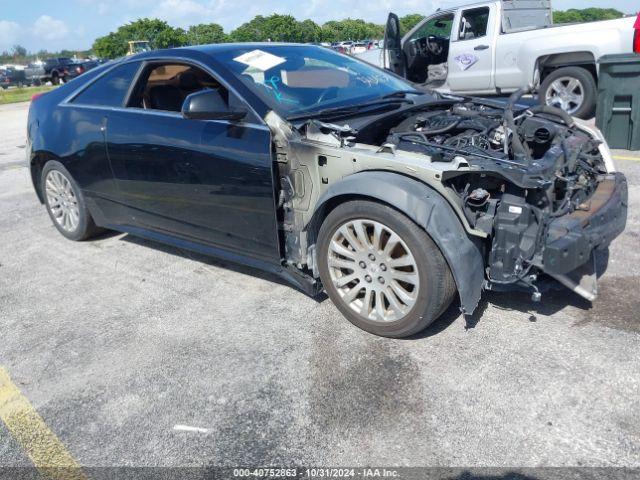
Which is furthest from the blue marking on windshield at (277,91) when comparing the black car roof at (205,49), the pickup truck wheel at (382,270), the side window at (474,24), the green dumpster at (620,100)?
the side window at (474,24)

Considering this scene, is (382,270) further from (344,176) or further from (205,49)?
(205,49)

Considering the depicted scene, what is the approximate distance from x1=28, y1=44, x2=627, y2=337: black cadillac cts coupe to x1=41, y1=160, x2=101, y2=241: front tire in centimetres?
21

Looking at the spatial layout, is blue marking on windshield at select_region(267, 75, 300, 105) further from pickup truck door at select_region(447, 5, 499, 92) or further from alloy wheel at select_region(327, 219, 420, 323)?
pickup truck door at select_region(447, 5, 499, 92)

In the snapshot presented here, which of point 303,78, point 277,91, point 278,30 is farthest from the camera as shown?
point 278,30

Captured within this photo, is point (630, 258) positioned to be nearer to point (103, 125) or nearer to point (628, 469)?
point (628, 469)

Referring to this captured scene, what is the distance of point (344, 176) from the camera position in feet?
10.7

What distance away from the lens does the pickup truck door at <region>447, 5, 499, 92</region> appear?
9.09 metres

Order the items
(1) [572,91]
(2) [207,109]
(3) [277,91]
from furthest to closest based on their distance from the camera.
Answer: (1) [572,91], (3) [277,91], (2) [207,109]

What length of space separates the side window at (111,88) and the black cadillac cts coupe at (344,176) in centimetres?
1

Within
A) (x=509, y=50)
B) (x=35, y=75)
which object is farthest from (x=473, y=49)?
(x=35, y=75)

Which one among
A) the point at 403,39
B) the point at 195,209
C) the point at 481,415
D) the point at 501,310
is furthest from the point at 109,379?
the point at 403,39

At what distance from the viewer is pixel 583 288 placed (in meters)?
3.27

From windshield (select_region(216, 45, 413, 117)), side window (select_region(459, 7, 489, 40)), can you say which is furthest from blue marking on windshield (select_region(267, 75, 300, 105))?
side window (select_region(459, 7, 489, 40))

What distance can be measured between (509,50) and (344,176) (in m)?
6.75
